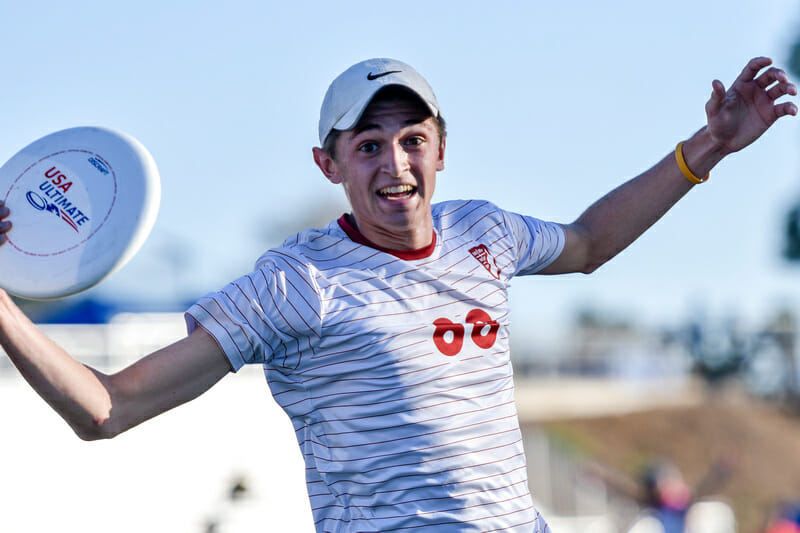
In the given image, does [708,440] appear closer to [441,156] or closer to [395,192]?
[441,156]

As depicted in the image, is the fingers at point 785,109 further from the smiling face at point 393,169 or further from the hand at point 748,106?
the smiling face at point 393,169

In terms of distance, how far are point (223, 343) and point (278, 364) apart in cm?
21

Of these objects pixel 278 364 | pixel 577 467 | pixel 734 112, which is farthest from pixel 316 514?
pixel 577 467

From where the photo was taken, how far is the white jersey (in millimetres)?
2760

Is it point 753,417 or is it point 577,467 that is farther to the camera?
point 753,417

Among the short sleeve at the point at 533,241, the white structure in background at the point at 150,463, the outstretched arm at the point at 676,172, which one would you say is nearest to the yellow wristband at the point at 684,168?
the outstretched arm at the point at 676,172

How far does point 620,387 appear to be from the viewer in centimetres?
2902

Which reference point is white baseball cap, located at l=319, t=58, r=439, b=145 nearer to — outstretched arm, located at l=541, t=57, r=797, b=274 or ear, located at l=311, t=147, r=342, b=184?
ear, located at l=311, t=147, r=342, b=184

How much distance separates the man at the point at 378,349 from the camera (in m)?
2.72

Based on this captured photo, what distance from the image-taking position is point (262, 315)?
2.75 metres

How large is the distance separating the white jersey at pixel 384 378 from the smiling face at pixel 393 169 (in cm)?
6

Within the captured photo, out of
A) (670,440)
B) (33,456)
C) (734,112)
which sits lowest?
(670,440)

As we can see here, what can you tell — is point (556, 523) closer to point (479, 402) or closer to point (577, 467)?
point (577, 467)

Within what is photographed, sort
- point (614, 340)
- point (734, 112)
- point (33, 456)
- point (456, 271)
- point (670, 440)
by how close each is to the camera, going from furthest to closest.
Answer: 1. point (614, 340)
2. point (670, 440)
3. point (33, 456)
4. point (734, 112)
5. point (456, 271)
